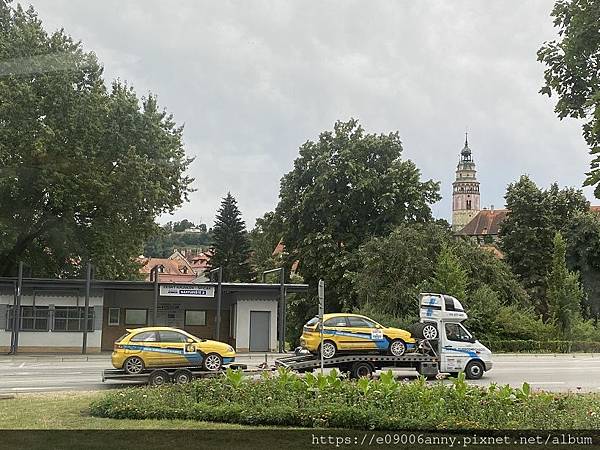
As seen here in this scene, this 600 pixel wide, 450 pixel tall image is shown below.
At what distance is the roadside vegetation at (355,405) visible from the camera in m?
10.9

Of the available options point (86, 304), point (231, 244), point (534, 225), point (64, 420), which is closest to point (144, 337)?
point (64, 420)

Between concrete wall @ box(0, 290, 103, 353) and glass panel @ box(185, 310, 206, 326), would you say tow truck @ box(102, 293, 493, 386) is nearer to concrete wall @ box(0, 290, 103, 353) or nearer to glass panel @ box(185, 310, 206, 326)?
concrete wall @ box(0, 290, 103, 353)

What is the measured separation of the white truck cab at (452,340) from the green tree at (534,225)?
38938mm

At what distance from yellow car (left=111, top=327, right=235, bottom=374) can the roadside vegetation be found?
22.7 ft

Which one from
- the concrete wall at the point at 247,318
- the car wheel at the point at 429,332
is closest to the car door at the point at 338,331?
the car wheel at the point at 429,332

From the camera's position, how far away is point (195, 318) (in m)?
40.1

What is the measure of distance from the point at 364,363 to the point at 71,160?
77.6 feet

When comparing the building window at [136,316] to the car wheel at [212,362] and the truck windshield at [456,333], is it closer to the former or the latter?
A: the car wheel at [212,362]

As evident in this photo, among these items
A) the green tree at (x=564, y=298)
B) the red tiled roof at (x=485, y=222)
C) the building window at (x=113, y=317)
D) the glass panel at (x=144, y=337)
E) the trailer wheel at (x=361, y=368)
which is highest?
the red tiled roof at (x=485, y=222)

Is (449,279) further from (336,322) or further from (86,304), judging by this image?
(86,304)

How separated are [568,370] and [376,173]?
2723cm

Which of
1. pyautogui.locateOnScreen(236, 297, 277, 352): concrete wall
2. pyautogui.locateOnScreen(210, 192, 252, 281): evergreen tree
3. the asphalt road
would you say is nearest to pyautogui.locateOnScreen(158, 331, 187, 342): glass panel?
the asphalt road

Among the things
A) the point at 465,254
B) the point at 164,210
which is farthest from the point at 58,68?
the point at 465,254

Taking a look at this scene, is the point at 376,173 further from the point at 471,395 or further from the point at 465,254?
the point at 471,395
